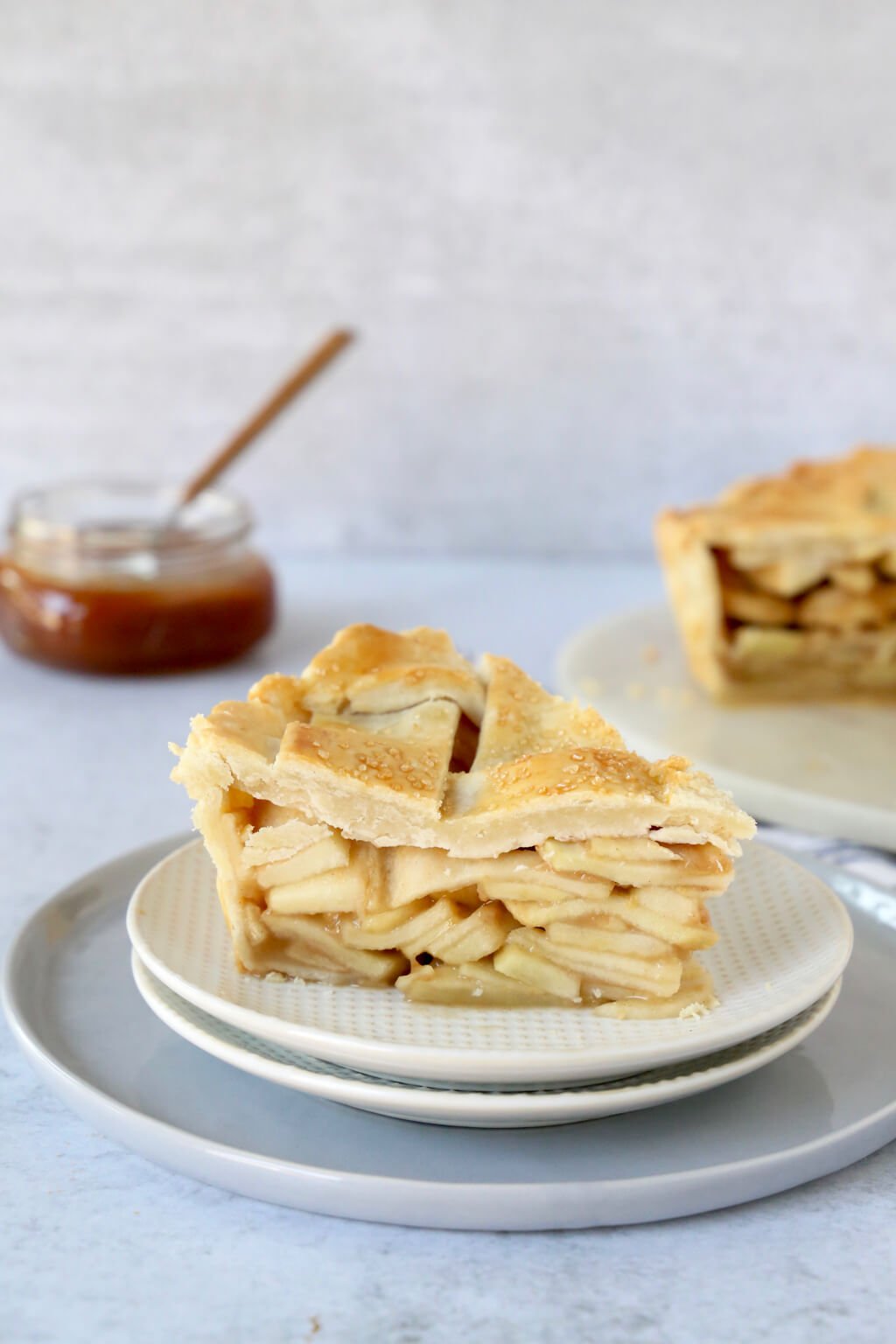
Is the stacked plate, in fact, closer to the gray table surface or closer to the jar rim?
the gray table surface

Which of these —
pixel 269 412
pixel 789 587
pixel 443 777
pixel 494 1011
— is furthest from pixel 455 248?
pixel 494 1011

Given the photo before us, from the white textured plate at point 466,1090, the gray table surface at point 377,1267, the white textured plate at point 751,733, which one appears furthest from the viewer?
the white textured plate at point 751,733

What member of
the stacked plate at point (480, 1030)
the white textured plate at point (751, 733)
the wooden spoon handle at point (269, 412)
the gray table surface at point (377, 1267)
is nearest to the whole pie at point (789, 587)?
the white textured plate at point (751, 733)

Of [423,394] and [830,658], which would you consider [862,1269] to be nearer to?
[830,658]

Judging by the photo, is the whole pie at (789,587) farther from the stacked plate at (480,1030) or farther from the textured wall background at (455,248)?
the stacked plate at (480,1030)

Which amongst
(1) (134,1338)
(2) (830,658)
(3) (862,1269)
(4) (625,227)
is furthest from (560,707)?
(4) (625,227)

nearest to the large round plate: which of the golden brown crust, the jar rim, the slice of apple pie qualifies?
the slice of apple pie
